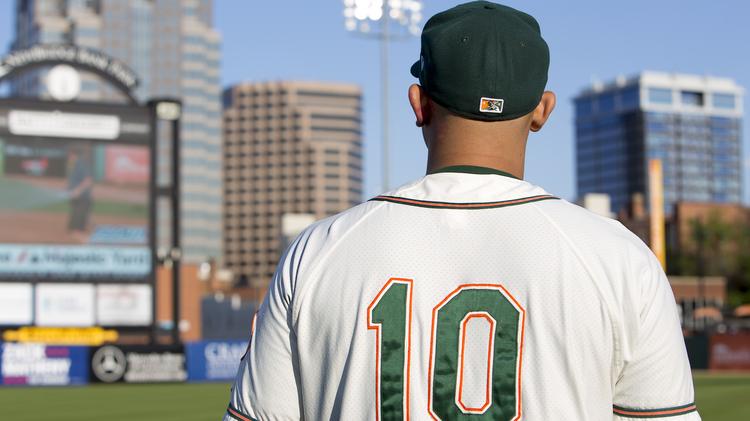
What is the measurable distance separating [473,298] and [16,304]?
3068cm

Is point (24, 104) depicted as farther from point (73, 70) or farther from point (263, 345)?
point (263, 345)

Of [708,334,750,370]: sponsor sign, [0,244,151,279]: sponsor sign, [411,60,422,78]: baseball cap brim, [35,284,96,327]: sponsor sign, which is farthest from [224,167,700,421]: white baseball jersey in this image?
[708,334,750,370]: sponsor sign

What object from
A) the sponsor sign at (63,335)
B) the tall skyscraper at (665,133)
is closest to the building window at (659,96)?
the tall skyscraper at (665,133)

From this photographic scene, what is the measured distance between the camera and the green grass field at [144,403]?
59.3 feet

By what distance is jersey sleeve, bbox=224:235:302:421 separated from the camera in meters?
2.10

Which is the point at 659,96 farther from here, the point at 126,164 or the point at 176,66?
the point at 126,164

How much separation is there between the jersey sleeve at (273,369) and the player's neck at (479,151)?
36 cm

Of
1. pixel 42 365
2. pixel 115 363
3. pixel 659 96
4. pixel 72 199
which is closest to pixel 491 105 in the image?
pixel 72 199

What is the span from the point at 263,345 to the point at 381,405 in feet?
0.85

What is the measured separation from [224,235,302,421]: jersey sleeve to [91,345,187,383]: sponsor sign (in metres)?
30.5

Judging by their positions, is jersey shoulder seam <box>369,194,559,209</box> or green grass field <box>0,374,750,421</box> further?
green grass field <box>0,374,750,421</box>

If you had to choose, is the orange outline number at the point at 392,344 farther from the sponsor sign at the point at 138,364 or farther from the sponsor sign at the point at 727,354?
the sponsor sign at the point at 727,354

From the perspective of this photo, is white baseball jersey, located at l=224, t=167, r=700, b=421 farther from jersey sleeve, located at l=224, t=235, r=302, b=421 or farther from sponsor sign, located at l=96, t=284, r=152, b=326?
sponsor sign, located at l=96, t=284, r=152, b=326

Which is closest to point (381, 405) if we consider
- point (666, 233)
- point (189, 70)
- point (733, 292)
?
point (733, 292)
